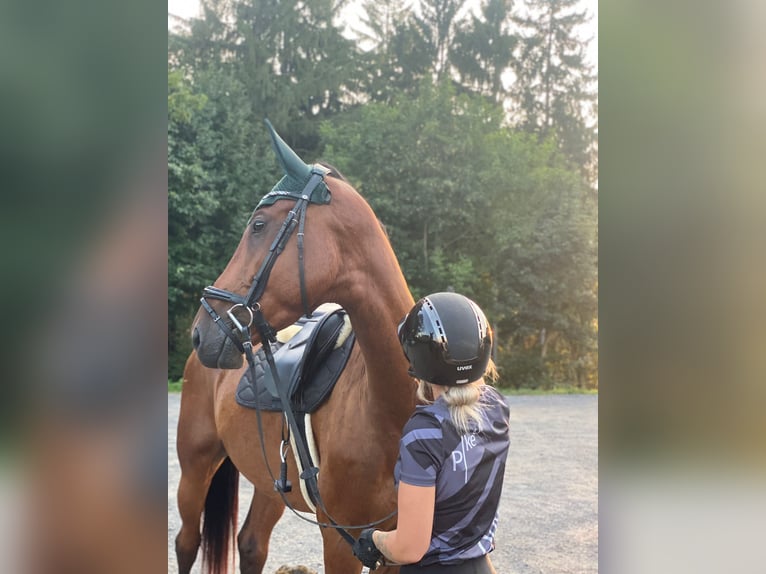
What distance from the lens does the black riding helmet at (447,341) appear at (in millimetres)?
1594

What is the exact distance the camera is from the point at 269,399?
2.97m

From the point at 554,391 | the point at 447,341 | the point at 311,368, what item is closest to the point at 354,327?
the point at 311,368

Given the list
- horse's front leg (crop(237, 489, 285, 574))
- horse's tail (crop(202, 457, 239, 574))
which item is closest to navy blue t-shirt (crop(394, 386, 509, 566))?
horse's front leg (crop(237, 489, 285, 574))

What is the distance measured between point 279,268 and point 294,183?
1.04 feet

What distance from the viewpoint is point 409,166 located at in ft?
55.6

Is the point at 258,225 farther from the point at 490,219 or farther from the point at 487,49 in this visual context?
the point at 487,49

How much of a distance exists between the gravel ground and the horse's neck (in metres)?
3.22

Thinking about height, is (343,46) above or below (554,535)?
above

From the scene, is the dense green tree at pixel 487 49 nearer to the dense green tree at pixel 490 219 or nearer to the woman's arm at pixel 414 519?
the dense green tree at pixel 490 219
